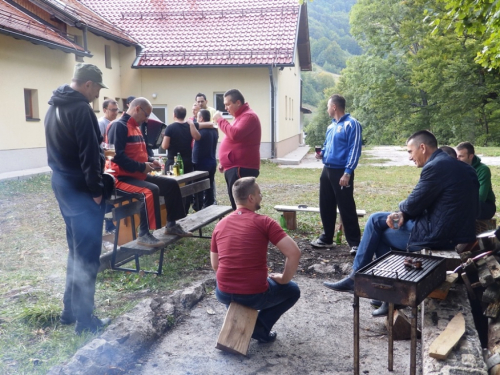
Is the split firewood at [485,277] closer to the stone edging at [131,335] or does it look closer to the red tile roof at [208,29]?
the stone edging at [131,335]

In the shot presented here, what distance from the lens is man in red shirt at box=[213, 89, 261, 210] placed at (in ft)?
21.3

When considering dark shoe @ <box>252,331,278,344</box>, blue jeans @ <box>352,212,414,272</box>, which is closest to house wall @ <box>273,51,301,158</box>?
blue jeans @ <box>352,212,414,272</box>

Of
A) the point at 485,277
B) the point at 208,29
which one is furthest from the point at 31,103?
the point at 485,277

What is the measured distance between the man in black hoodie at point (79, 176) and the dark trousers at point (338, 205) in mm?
3392

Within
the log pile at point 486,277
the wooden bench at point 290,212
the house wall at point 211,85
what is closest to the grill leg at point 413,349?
the log pile at point 486,277

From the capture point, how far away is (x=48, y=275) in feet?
18.7

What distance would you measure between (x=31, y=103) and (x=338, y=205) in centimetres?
1258

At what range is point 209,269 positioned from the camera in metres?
6.03

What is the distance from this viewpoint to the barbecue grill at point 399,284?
3275mm

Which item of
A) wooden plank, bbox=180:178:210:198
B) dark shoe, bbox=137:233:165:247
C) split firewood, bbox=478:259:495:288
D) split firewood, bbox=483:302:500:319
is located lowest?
split firewood, bbox=483:302:500:319

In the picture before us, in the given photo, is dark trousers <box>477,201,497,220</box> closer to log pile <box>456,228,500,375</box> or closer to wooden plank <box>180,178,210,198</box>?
log pile <box>456,228,500,375</box>

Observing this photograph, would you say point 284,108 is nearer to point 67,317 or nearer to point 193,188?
point 193,188

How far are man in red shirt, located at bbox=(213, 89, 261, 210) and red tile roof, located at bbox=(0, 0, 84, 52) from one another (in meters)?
9.31

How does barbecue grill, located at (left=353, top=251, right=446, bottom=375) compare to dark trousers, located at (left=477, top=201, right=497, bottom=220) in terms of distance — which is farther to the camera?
dark trousers, located at (left=477, top=201, right=497, bottom=220)
